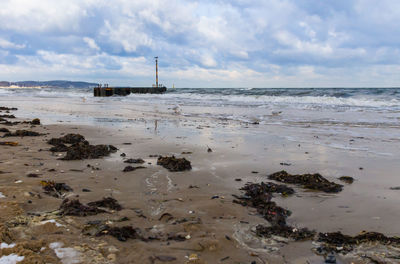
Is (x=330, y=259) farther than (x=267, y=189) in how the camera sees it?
No

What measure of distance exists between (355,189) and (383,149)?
3515mm

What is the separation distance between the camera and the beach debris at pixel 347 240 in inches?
109

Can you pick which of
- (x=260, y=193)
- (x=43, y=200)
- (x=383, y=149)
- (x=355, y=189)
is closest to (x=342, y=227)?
(x=260, y=193)

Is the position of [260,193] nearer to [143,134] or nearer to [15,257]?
[15,257]

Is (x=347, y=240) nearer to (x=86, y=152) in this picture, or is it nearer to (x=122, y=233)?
(x=122, y=233)

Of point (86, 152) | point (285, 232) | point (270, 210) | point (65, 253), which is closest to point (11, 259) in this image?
point (65, 253)

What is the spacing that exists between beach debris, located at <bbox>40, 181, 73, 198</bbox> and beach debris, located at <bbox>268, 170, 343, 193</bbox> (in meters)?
3.03

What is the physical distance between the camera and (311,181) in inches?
182

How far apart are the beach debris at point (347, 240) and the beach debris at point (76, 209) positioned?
2.25 meters

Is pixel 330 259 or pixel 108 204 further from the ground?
pixel 108 204

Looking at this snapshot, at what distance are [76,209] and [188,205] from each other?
1.24m

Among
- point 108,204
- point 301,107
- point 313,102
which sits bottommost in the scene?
point 108,204

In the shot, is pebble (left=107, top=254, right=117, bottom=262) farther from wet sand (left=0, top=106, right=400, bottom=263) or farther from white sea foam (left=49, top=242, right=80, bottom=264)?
white sea foam (left=49, top=242, right=80, bottom=264)

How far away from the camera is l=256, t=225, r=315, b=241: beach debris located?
2967 millimetres
